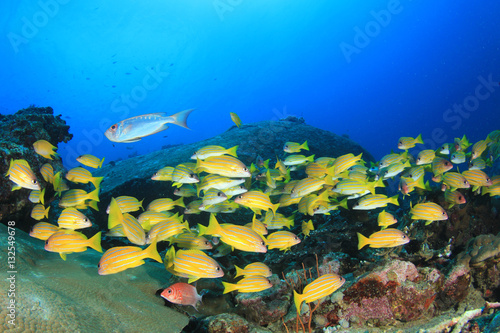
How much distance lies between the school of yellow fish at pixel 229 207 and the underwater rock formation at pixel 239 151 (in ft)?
8.17

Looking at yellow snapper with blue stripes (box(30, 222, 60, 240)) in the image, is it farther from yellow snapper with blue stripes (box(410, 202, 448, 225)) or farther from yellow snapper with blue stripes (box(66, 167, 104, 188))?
yellow snapper with blue stripes (box(410, 202, 448, 225))

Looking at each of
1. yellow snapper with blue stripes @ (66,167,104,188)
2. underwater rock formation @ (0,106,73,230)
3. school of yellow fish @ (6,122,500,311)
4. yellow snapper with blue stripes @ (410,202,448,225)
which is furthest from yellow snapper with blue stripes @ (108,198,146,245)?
yellow snapper with blue stripes @ (410,202,448,225)

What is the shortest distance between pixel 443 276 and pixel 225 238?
3.36 meters

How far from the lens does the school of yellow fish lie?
286 cm

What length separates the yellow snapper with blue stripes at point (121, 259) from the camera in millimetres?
2518

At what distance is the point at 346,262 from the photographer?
14.5 ft

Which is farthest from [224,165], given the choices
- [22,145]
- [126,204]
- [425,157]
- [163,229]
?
[22,145]

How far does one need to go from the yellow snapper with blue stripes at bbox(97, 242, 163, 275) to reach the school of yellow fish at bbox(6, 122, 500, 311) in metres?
0.01

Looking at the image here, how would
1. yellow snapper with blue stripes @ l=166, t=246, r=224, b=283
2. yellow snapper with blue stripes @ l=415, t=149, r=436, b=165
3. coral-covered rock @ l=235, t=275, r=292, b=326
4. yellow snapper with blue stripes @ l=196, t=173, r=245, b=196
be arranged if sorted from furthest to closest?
1. yellow snapper with blue stripes @ l=415, t=149, r=436, b=165
2. yellow snapper with blue stripes @ l=196, t=173, r=245, b=196
3. coral-covered rock @ l=235, t=275, r=292, b=326
4. yellow snapper with blue stripes @ l=166, t=246, r=224, b=283

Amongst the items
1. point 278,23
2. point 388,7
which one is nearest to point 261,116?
point 278,23

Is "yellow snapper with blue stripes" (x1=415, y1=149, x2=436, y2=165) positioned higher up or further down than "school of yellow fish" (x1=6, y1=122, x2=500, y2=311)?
further down

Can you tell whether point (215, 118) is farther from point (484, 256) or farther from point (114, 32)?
point (484, 256)

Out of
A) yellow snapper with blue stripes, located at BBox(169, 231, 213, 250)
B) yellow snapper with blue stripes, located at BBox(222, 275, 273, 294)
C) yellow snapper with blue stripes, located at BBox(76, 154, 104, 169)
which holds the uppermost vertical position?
yellow snapper with blue stripes, located at BBox(76, 154, 104, 169)

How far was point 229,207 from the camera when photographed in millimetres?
4824
